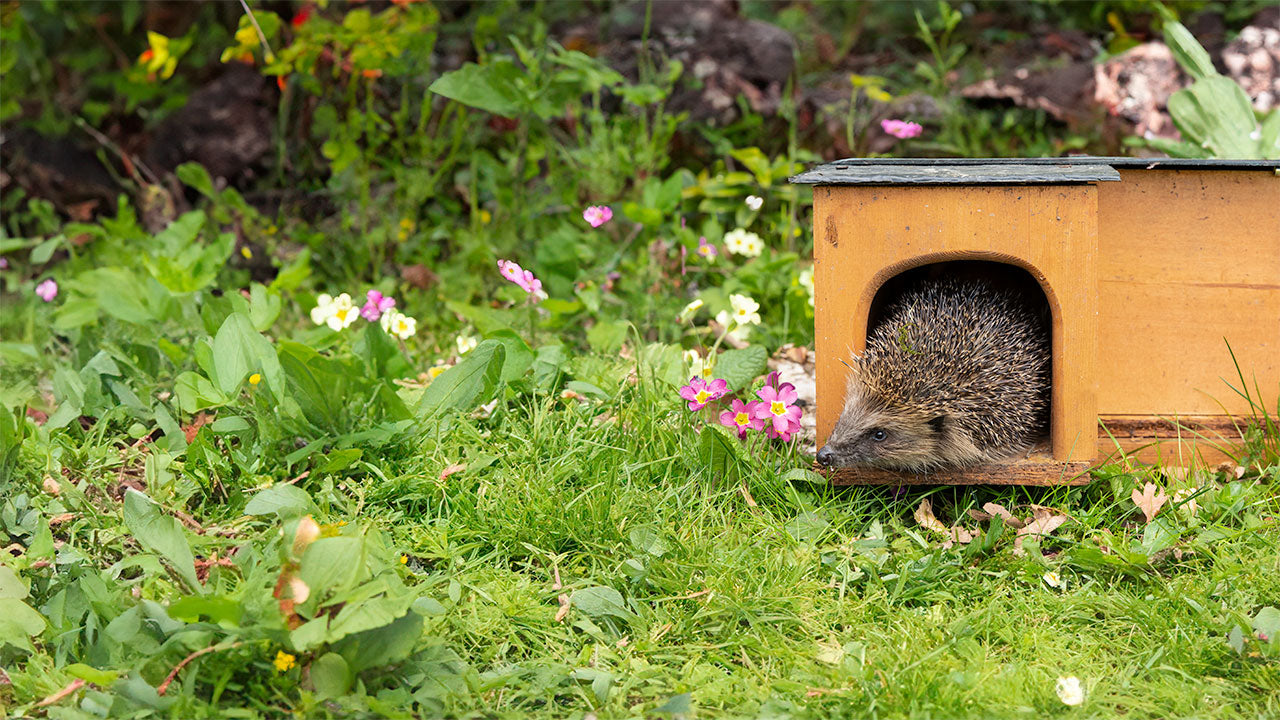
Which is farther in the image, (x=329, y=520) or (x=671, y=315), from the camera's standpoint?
(x=671, y=315)

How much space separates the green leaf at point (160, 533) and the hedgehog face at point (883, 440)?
176 centimetres

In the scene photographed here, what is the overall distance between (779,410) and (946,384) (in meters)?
0.52

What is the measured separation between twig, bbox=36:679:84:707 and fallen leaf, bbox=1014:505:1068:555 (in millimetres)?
2512

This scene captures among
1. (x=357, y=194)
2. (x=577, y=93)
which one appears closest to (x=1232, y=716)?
(x=577, y=93)

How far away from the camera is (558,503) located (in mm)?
3215

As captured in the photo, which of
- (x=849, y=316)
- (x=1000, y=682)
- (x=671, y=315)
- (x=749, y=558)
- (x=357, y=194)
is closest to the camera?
(x=1000, y=682)

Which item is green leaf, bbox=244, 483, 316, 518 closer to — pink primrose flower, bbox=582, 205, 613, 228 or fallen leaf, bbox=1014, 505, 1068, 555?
pink primrose flower, bbox=582, 205, 613, 228

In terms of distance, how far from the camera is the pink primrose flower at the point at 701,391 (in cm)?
345

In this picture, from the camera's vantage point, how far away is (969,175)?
319 centimetres

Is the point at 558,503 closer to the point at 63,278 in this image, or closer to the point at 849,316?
the point at 849,316

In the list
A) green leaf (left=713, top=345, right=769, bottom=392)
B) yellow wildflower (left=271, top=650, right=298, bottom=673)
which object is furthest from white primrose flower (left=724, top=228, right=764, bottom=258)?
yellow wildflower (left=271, top=650, right=298, bottom=673)

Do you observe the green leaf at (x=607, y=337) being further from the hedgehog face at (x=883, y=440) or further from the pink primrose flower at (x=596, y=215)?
the hedgehog face at (x=883, y=440)

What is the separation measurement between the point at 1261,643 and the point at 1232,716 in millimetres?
250

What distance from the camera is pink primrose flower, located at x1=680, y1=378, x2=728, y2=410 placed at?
345 cm
